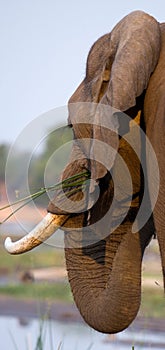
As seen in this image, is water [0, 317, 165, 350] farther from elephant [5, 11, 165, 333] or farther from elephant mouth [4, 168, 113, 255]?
elephant mouth [4, 168, 113, 255]

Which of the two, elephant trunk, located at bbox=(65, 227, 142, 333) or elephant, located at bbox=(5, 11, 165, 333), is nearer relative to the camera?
elephant, located at bbox=(5, 11, 165, 333)

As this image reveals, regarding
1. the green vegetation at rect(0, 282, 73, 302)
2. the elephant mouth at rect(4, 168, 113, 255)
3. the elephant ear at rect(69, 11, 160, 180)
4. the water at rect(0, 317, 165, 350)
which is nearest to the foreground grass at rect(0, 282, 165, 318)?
the green vegetation at rect(0, 282, 73, 302)

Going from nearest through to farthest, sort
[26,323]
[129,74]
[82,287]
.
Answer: [129,74], [82,287], [26,323]

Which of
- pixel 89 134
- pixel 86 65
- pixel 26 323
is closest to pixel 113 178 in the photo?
pixel 89 134

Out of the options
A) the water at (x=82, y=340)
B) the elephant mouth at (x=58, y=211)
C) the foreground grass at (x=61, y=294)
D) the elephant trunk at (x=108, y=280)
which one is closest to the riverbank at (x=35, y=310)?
the foreground grass at (x=61, y=294)

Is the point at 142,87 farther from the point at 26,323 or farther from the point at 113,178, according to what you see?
the point at 26,323

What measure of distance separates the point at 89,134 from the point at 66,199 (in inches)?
9.8

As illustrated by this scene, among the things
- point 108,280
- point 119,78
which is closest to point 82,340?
point 108,280

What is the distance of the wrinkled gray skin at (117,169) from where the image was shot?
Result: 360 centimetres

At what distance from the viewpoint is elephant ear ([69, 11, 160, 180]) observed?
357 cm

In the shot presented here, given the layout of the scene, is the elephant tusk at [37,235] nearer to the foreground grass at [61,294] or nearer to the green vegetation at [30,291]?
the foreground grass at [61,294]

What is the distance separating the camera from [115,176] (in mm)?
3938

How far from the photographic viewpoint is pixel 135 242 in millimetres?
4156

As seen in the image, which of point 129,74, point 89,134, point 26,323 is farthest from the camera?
point 26,323
